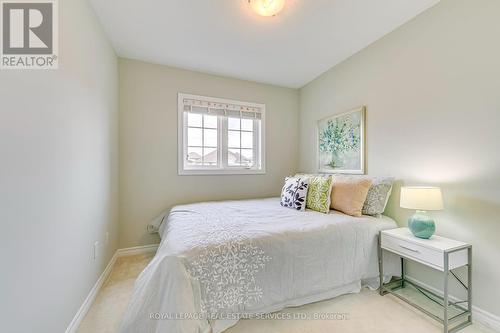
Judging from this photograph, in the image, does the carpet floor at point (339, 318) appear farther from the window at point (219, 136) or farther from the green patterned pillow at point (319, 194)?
the window at point (219, 136)

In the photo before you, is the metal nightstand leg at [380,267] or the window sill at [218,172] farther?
the window sill at [218,172]

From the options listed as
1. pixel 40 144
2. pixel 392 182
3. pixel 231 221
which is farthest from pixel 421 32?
pixel 40 144

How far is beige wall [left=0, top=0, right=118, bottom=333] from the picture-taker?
0.90m

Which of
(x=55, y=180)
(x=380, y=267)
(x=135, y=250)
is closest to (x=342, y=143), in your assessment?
(x=380, y=267)

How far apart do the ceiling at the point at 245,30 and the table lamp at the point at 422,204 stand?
1.63 m

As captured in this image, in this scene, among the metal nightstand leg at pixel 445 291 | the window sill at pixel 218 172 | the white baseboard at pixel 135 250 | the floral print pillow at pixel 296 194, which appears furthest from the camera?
the window sill at pixel 218 172

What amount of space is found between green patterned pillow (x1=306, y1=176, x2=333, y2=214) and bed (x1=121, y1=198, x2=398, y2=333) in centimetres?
14

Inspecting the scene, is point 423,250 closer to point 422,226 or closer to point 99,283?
point 422,226

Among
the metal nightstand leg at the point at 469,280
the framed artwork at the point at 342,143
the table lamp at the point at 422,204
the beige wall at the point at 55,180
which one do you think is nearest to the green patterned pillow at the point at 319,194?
the framed artwork at the point at 342,143

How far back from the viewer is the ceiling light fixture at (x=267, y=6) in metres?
1.75

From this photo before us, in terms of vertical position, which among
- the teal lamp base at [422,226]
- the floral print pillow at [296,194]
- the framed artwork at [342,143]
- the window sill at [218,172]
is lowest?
the teal lamp base at [422,226]

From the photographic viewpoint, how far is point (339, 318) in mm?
1547

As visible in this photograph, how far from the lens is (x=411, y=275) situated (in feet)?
6.52

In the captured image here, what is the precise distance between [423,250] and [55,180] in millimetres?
2548
